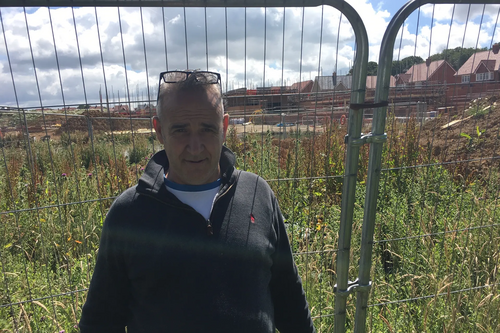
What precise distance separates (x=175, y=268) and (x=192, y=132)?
54cm

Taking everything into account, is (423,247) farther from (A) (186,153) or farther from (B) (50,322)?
(B) (50,322)

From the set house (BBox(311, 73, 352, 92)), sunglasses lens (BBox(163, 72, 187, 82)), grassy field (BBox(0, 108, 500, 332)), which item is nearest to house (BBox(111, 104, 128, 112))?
grassy field (BBox(0, 108, 500, 332))

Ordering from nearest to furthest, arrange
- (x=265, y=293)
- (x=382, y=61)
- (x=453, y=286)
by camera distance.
Answer: (x=265, y=293), (x=382, y=61), (x=453, y=286)

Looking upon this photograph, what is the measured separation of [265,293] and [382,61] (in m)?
1.31

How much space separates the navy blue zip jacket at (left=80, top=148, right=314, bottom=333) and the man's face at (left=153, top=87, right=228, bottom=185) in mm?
110

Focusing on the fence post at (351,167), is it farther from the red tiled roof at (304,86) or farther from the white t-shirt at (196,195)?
the white t-shirt at (196,195)

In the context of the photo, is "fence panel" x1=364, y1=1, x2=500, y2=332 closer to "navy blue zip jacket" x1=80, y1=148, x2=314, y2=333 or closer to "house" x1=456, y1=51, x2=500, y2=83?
"house" x1=456, y1=51, x2=500, y2=83

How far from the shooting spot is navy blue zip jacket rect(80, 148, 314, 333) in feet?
4.20

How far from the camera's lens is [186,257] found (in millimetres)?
1285

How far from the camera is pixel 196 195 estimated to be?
4.65 ft

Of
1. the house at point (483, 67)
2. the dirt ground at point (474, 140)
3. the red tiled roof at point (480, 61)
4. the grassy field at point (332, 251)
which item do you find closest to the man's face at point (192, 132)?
the grassy field at point (332, 251)

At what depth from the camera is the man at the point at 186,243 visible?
128 centimetres

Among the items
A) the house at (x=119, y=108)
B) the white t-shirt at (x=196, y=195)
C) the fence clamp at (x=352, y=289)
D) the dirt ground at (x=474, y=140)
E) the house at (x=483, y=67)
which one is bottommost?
the fence clamp at (x=352, y=289)

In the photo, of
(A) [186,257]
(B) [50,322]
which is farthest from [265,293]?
(B) [50,322]
